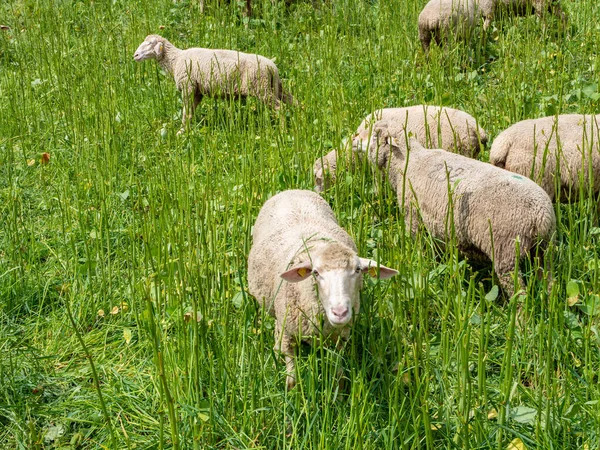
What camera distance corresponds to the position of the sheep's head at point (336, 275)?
98.4 inches

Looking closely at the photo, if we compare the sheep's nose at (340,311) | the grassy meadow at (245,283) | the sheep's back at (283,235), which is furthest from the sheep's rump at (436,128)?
the sheep's nose at (340,311)

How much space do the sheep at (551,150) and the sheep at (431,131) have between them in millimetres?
323

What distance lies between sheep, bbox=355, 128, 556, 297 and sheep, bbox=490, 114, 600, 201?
289 mm

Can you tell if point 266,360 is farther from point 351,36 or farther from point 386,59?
point 351,36

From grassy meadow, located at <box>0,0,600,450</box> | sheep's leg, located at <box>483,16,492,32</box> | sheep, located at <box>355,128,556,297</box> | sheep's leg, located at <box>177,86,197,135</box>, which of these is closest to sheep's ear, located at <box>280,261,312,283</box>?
grassy meadow, located at <box>0,0,600,450</box>

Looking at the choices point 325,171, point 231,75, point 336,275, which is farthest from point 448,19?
point 336,275

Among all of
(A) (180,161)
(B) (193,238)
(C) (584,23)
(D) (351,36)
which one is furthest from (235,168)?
(C) (584,23)

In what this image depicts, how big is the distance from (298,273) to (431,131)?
2.30 metres

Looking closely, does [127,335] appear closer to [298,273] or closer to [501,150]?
[298,273]

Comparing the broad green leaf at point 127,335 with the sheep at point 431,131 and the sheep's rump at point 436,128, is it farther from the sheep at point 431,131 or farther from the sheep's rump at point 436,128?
the sheep's rump at point 436,128

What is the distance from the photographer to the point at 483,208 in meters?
3.50

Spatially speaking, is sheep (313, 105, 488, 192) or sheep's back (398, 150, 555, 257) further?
sheep (313, 105, 488, 192)

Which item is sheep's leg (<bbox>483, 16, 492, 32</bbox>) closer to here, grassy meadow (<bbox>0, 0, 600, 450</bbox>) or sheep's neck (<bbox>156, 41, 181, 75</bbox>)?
grassy meadow (<bbox>0, 0, 600, 450</bbox>)

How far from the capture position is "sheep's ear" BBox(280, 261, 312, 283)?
272 cm
